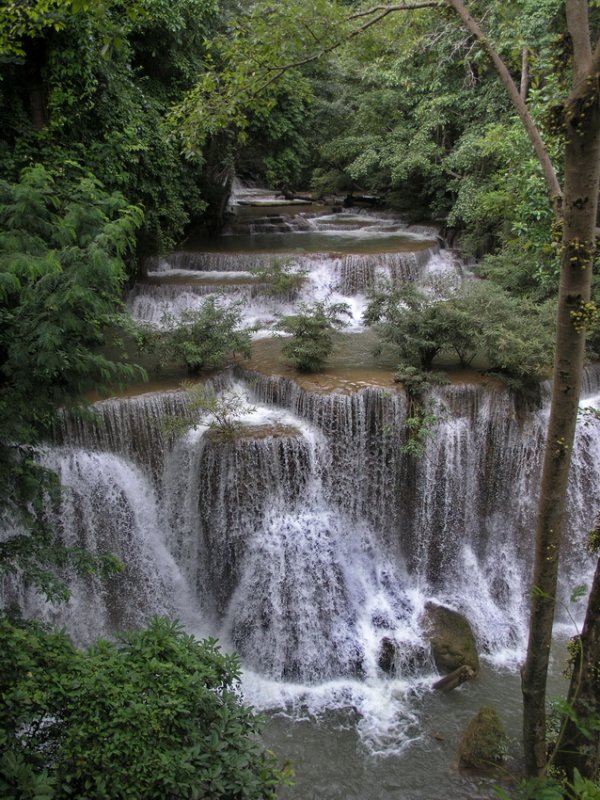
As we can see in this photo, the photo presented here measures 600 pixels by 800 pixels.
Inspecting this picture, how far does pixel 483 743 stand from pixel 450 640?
1597mm

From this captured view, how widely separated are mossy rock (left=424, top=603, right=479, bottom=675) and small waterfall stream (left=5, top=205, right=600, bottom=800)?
19 centimetres

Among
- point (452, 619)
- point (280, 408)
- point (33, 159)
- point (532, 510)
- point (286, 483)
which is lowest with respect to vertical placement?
point (452, 619)

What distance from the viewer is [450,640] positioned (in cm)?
795

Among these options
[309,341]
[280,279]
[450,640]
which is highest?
[280,279]

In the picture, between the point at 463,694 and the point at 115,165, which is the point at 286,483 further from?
the point at 115,165

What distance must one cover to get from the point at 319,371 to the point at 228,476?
2177 mm

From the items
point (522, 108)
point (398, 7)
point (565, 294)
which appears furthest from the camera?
point (398, 7)

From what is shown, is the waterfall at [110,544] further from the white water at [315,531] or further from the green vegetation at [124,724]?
the green vegetation at [124,724]

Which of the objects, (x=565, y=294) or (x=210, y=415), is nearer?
(x=565, y=294)

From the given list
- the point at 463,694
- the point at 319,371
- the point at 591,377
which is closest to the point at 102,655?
the point at 463,694

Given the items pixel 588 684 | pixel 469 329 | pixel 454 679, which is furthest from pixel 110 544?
pixel 588 684

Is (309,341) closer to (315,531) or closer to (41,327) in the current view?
(315,531)

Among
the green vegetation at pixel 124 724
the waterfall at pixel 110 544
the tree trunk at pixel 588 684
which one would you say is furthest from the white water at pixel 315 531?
the green vegetation at pixel 124 724

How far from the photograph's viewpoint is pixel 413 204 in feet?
59.9
